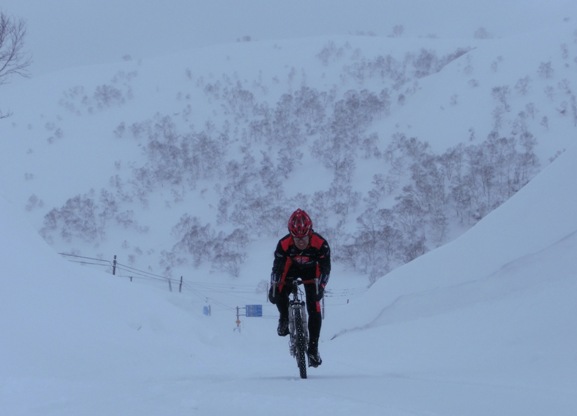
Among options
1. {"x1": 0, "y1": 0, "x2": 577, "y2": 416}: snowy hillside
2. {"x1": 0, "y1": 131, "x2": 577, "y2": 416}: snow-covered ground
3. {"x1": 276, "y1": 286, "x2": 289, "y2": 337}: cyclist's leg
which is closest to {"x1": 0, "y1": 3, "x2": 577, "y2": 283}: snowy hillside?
{"x1": 0, "y1": 0, "x2": 577, "y2": 416}: snowy hillside

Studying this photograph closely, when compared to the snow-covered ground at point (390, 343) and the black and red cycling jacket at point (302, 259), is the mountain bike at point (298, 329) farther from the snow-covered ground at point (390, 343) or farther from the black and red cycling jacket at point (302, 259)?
the snow-covered ground at point (390, 343)

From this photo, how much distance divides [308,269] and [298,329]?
78 centimetres

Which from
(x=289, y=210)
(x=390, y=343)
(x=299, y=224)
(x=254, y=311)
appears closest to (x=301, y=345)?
(x=299, y=224)

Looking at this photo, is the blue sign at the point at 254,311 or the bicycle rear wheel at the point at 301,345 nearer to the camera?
the bicycle rear wheel at the point at 301,345

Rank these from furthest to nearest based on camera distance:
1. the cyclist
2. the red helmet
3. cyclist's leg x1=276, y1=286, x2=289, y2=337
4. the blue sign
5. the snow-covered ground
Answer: the blue sign, cyclist's leg x1=276, y1=286, x2=289, y2=337, the cyclist, the red helmet, the snow-covered ground

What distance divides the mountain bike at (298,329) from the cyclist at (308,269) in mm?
103

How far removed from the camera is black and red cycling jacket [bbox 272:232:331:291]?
25.4 feet

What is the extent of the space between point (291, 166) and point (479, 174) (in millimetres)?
26548

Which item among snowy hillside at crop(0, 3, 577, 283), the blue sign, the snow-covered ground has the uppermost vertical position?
snowy hillside at crop(0, 3, 577, 283)

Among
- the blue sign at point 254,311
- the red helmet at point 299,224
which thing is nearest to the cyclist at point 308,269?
the red helmet at point 299,224

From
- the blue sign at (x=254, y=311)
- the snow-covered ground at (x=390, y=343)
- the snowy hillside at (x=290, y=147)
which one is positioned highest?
the snowy hillside at (x=290, y=147)

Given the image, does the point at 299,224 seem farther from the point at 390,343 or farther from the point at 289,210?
the point at 289,210

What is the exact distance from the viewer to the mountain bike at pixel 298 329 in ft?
25.1

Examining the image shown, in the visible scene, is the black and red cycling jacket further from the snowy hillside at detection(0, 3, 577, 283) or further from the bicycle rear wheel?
the snowy hillside at detection(0, 3, 577, 283)
